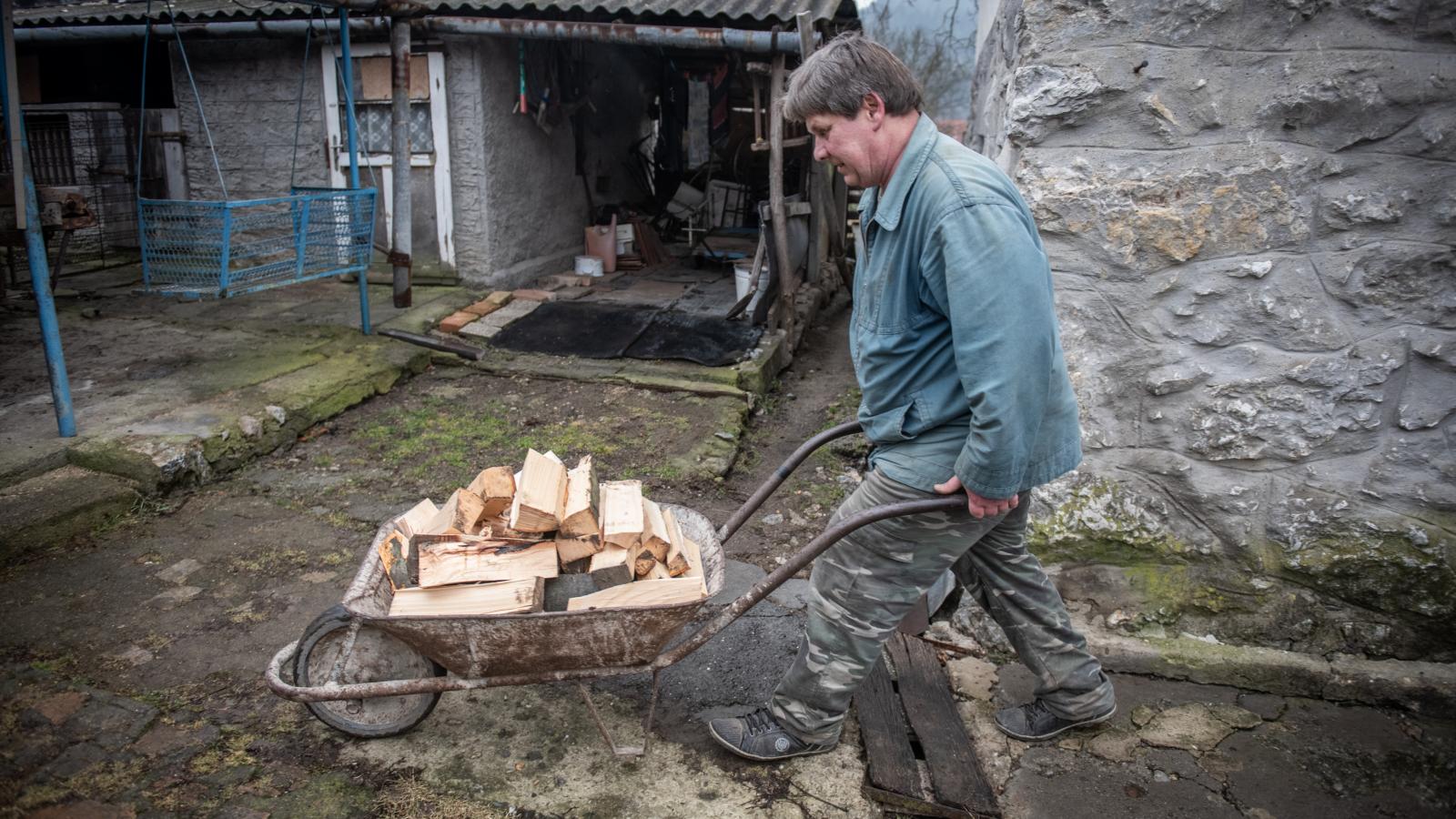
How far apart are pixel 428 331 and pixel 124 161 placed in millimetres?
4427

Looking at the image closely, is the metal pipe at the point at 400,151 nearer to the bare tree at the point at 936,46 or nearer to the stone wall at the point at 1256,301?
the stone wall at the point at 1256,301

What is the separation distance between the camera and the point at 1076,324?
3.32 metres

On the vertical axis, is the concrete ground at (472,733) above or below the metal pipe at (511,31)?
below

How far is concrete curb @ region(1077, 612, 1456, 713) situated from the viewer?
315cm

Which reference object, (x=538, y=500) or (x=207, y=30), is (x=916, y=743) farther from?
(x=207, y=30)

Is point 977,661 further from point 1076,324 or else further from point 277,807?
point 277,807

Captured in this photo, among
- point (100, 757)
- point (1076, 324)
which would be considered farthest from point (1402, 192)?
point (100, 757)

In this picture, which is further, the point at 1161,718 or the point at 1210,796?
the point at 1161,718

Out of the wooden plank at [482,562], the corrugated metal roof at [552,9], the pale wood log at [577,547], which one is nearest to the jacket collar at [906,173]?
the pale wood log at [577,547]

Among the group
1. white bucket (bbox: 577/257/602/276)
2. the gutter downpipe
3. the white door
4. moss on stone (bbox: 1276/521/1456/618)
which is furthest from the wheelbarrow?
white bucket (bbox: 577/257/602/276)

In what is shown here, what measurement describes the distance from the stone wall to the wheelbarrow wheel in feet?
7.39

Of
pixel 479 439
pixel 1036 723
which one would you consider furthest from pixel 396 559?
pixel 479 439

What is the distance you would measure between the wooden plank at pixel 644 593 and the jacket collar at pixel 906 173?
116 centimetres

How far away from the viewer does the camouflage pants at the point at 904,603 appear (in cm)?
258
